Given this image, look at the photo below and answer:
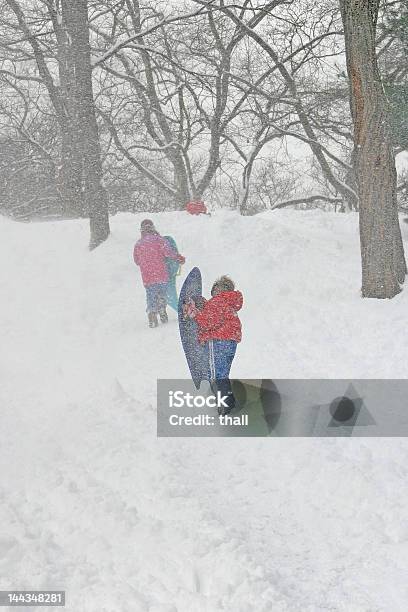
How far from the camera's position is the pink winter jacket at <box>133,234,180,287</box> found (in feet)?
33.8

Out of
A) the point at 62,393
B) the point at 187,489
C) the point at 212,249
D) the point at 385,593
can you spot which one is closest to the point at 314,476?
the point at 187,489

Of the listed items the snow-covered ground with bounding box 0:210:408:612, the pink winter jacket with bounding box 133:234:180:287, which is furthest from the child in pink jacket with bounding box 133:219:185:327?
the snow-covered ground with bounding box 0:210:408:612

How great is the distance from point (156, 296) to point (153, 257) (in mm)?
641

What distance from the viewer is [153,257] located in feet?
33.9

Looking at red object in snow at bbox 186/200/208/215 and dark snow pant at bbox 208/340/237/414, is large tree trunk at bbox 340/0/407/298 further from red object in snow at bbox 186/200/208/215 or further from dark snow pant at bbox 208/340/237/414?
red object in snow at bbox 186/200/208/215

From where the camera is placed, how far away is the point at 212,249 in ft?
43.4

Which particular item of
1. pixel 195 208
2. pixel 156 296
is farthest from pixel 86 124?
pixel 156 296

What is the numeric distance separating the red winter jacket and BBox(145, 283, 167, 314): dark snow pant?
372 cm

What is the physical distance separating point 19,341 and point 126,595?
688cm

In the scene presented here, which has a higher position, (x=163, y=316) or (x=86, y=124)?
(x=86, y=124)

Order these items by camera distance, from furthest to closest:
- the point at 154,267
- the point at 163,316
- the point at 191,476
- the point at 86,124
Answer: the point at 86,124, the point at 163,316, the point at 154,267, the point at 191,476

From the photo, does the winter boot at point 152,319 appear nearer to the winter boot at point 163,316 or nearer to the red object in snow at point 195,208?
the winter boot at point 163,316

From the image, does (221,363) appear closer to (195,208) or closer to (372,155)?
(372,155)

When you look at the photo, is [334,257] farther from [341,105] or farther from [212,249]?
[341,105]
